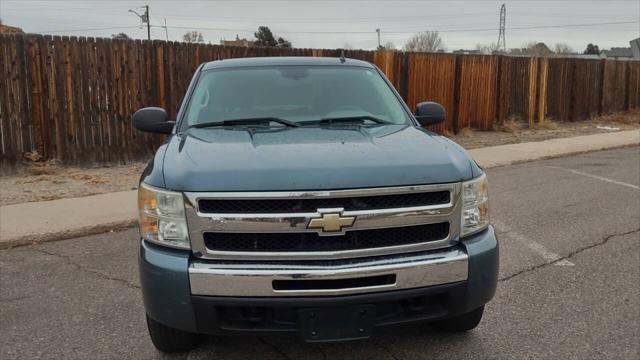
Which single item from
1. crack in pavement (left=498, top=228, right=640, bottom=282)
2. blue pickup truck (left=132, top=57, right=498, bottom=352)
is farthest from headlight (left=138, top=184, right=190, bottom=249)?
crack in pavement (left=498, top=228, right=640, bottom=282)

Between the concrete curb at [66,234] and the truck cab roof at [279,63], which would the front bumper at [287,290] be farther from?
the concrete curb at [66,234]

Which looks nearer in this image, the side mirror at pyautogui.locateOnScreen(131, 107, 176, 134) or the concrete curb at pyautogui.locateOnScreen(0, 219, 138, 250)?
the side mirror at pyautogui.locateOnScreen(131, 107, 176, 134)

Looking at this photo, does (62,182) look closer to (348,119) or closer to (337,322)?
(348,119)

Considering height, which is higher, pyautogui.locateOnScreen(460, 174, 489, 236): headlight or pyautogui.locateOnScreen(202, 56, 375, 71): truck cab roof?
pyautogui.locateOnScreen(202, 56, 375, 71): truck cab roof

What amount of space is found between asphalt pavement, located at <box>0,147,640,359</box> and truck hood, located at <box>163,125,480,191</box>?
861mm

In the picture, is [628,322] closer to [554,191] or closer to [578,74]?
[554,191]

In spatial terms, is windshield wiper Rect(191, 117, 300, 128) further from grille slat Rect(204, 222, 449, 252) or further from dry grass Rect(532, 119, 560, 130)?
dry grass Rect(532, 119, 560, 130)

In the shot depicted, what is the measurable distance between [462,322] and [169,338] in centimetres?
179

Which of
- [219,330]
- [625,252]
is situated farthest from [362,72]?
[625,252]

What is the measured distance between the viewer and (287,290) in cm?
264

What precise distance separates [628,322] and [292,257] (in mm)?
2563

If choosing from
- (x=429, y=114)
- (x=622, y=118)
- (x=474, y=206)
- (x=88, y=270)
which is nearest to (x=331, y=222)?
(x=474, y=206)

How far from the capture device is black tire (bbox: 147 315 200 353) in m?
3.14

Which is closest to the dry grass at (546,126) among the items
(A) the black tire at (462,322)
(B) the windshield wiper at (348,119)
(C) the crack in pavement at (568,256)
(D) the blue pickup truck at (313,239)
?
(C) the crack in pavement at (568,256)
